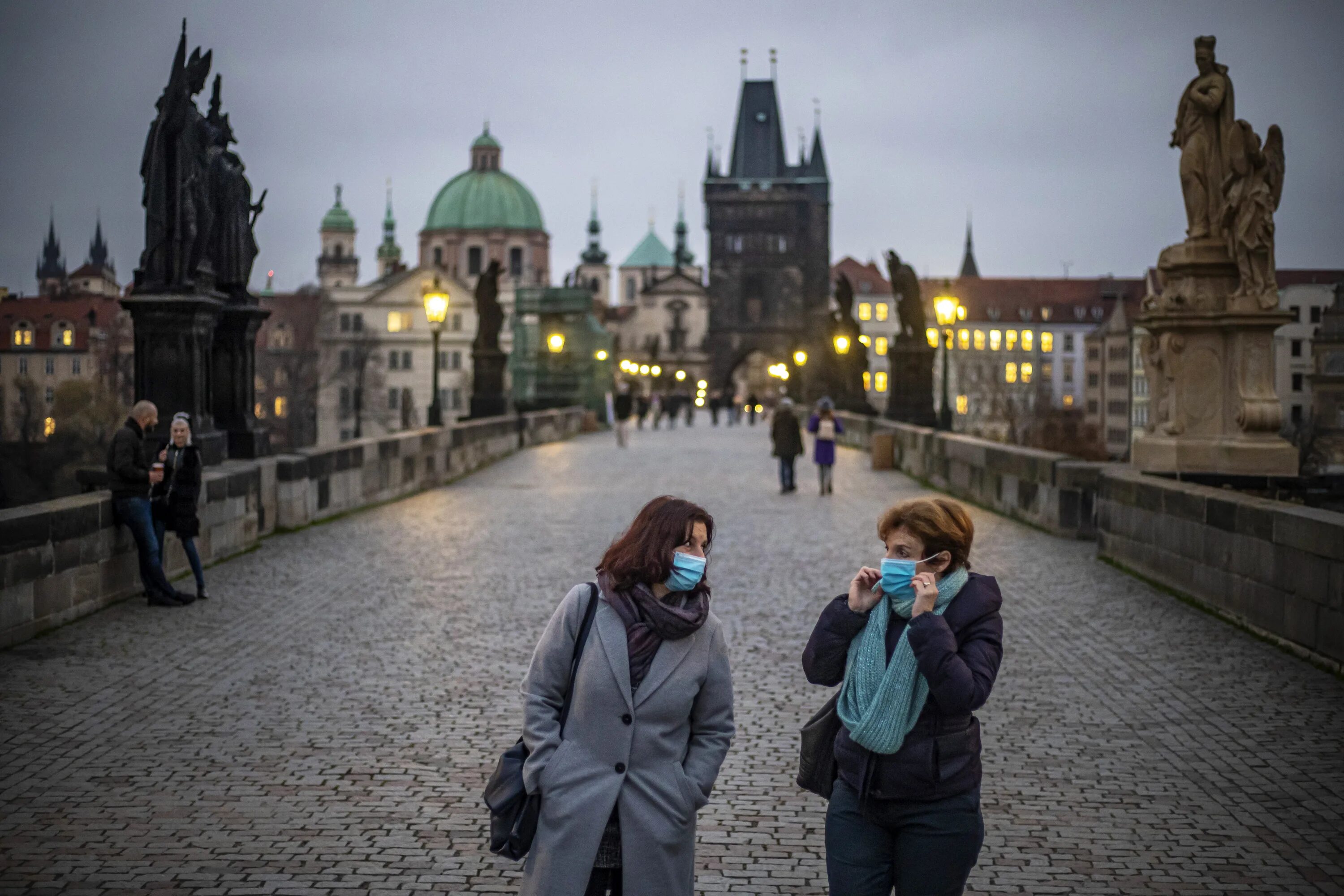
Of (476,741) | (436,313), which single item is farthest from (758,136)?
(476,741)

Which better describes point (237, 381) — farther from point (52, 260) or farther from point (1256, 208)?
point (1256, 208)

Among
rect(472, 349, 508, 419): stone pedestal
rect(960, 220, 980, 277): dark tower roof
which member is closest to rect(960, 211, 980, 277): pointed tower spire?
rect(960, 220, 980, 277): dark tower roof

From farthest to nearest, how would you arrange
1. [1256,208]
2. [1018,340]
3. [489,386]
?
[1018,340], [489,386], [1256,208]

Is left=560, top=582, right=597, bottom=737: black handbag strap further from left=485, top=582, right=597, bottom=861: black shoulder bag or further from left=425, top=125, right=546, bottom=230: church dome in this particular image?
left=425, top=125, right=546, bottom=230: church dome

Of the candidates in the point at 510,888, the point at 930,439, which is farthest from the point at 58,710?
the point at 930,439

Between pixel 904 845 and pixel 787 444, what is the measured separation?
18.2 m

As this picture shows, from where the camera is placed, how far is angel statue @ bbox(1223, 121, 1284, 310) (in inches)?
490

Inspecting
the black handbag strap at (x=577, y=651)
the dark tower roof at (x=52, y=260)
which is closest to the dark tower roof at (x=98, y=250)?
the dark tower roof at (x=52, y=260)

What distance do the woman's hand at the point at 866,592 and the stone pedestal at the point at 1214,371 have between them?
32.0 ft

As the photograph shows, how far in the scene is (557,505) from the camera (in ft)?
63.7

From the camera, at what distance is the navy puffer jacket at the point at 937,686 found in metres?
3.46

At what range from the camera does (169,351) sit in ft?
44.8

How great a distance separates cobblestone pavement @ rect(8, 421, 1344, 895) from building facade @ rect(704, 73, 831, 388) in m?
105

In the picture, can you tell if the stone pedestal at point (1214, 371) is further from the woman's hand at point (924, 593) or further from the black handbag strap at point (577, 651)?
the black handbag strap at point (577, 651)
